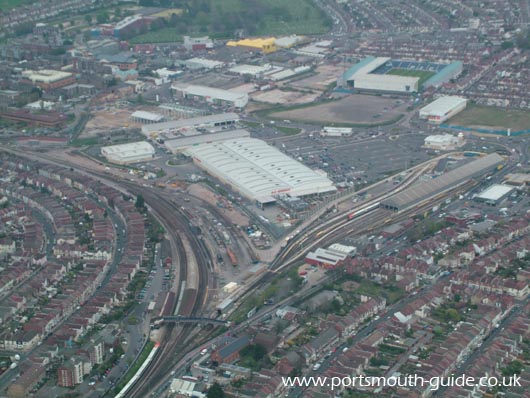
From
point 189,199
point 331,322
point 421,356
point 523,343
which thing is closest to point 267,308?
point 331,322

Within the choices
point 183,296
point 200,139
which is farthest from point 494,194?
point 183,296

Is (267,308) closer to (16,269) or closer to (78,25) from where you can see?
(16,269)

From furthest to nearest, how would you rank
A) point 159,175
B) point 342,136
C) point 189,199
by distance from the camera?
1. point 342,136
2. point 159,175
3. point 189,199

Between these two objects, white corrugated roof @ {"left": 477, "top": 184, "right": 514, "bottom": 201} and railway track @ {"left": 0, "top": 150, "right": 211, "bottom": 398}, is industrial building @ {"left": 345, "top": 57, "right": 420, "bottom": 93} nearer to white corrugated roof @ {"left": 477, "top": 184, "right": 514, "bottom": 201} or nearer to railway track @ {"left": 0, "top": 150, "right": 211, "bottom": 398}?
white corrugated roof @ {"left": 477, "top": 184, "right": 514, "bottom": 201}

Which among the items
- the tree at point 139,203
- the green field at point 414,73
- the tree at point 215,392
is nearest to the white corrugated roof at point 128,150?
the tree at point 139,203

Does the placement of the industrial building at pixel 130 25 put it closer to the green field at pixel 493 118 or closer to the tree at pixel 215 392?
the green field at pixel 493 118

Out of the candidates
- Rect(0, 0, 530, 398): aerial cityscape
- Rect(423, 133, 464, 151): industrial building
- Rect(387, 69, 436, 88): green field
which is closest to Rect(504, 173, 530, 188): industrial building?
Rect(0, 0, 530, 398): aerial cityscape

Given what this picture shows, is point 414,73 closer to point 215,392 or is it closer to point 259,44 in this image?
point 259,44
